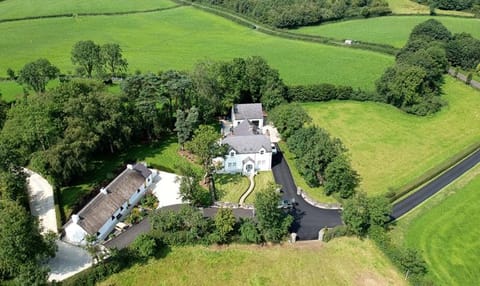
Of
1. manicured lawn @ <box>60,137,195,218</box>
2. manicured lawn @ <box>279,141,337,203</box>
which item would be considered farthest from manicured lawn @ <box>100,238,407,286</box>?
manicured lawn @ <box>60,137,195,218</box>

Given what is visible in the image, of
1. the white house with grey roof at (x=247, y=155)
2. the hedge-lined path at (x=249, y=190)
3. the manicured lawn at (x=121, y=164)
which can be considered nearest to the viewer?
the manicured lawn at (x=121, y=164)

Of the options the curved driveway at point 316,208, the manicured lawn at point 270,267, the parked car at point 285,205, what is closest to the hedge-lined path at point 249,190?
the curved driveway at point 316,208

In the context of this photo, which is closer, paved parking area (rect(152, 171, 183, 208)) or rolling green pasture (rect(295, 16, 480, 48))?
paved parking area (rect(152, 171, 183, 208))

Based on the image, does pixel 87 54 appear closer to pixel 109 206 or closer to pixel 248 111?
pixel 248 111

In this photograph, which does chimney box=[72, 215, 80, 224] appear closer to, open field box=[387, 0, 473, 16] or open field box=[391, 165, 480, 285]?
open field box=[391, 165, 480, 285]

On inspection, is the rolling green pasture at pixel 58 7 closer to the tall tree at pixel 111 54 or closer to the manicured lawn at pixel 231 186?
the tall tree at pixel 111 54

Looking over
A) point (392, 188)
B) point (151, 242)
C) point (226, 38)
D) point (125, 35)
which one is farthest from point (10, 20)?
point (392, 188)
